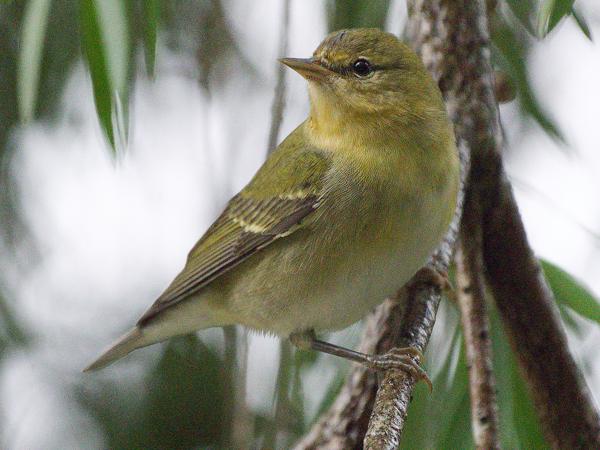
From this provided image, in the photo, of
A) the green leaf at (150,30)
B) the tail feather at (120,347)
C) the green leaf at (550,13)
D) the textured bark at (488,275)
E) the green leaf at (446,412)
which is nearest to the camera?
the green leaf at (550,13)

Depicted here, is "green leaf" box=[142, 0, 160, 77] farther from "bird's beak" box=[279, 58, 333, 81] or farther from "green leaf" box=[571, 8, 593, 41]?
"green leaf" box=[571, 8, 593, 41]

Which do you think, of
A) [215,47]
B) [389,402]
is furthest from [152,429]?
[389,402]

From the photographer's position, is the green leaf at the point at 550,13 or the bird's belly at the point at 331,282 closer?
the green leaf at the point at 550,13

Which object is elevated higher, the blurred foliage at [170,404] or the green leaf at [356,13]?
the green leaf at [356,13]

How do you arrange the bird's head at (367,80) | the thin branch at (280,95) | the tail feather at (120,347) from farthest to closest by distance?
the tail feather at (120,347)
the bird's head at (367,80)
the thin branch at (280,95)

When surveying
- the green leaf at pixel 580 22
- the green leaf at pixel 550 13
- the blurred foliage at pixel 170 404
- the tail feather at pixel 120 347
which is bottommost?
the blurred foliage at pixel 170 404

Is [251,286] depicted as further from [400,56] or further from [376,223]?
[400,56]

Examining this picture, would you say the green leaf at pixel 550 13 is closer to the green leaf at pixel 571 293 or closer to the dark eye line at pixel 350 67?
the dark eye line at pixel 350 67

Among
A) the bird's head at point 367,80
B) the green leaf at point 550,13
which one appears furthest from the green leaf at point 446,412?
the green leaf at point 550,13
